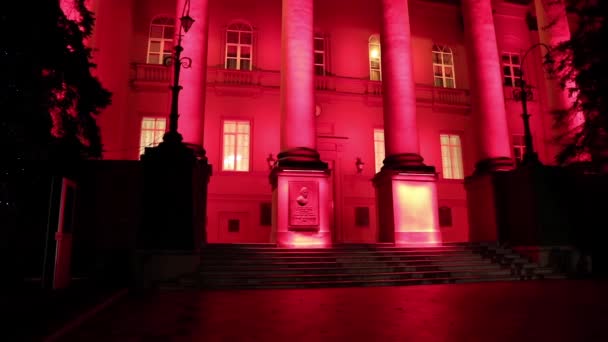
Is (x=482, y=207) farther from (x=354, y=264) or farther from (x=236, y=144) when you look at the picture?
(x=236, y=144)

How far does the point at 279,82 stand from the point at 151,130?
5.92m

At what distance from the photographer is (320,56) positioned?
19984 mm

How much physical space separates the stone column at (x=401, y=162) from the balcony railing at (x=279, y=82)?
4.79 metres

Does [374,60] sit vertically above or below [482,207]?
above

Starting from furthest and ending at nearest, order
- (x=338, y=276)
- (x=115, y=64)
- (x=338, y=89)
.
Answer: (x=338, y=89) < (x=115, y=64) < (x=338, y=276)

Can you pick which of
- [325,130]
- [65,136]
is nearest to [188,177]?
[65,136]

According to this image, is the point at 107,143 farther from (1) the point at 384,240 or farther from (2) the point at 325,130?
(1) the point at 384,240

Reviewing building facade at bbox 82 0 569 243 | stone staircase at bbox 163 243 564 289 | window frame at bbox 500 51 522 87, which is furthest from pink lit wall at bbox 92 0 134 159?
window frame at bbox 500 51 522 87

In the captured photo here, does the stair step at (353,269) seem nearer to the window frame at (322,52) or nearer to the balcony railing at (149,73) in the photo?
the balcony railing at (149,73)

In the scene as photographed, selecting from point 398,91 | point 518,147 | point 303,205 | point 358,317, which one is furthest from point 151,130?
point 518,147

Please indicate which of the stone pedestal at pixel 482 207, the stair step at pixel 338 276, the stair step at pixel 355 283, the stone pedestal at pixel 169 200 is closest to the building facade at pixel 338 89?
the stone pedestal at pixel 482 207

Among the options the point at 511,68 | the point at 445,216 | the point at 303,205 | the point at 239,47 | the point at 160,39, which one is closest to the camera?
the point at 303,205

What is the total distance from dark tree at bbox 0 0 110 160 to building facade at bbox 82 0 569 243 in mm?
4877

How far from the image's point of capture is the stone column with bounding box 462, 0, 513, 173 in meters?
15.4
